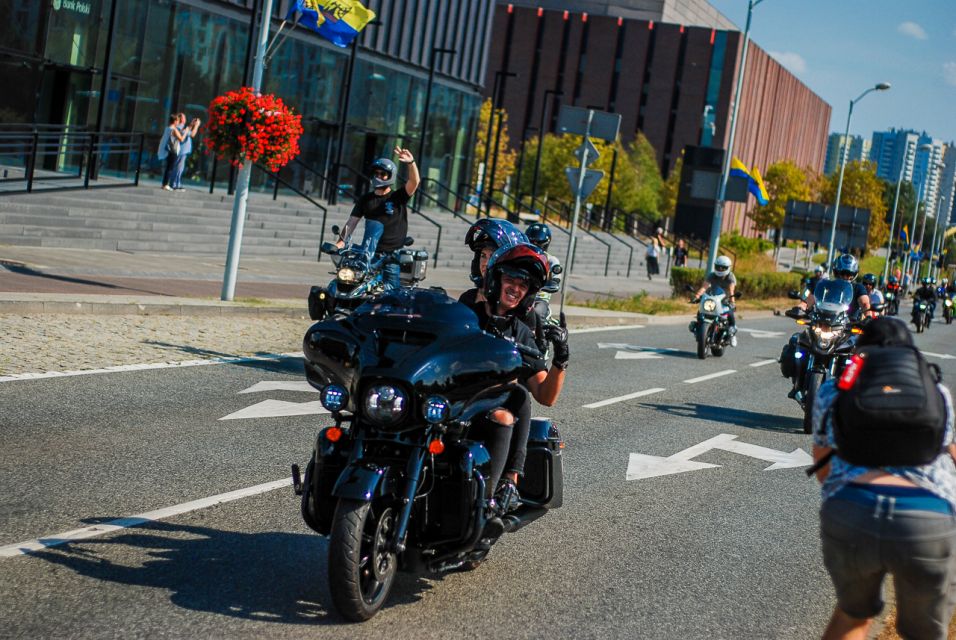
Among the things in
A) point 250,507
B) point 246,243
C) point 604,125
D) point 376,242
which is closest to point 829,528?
point 250,507

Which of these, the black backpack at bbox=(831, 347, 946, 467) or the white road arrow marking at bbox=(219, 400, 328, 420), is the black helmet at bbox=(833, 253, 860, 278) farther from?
the black backpack at bbox=(831, 347, 946, 467)

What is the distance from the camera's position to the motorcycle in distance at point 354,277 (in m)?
12.9

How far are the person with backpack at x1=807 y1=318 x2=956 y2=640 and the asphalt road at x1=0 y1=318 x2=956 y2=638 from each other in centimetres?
152

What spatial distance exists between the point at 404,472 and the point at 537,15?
100m

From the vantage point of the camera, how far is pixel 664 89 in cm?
10038

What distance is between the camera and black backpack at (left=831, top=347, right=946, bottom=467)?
3666 millimetres

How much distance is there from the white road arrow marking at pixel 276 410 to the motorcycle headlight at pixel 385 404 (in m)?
4.85

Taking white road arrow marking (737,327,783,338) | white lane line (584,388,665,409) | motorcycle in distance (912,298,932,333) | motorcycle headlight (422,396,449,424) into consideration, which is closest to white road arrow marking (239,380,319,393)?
white lane line (584,388,665,409)

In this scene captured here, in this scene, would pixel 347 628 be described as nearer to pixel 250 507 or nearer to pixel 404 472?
pixel 404 472

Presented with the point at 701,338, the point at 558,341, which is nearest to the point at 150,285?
the point at 701,338

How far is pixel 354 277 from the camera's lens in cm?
1289

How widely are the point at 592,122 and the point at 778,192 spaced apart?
73.1m

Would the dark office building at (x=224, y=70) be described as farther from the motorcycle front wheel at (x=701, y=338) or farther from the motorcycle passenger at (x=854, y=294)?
the motorcycle passenger at (x=854, y=294)

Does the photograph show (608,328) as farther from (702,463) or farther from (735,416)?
(702,463)
